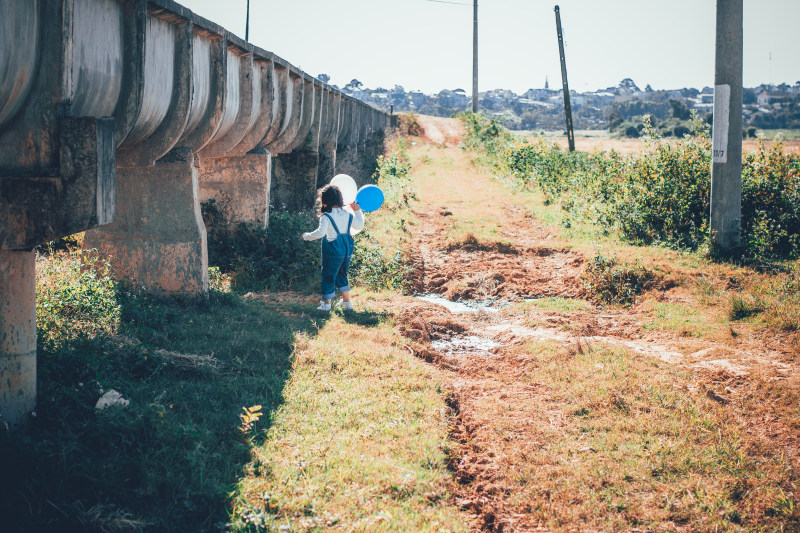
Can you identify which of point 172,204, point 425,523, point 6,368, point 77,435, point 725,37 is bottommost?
point 425,523

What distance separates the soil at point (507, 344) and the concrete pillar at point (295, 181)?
103 inches

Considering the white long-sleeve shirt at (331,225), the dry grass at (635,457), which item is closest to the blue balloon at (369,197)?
the white long-sleeve shirt at (331,225)

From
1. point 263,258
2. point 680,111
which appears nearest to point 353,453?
point 263,258

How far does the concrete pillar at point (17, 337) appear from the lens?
4.05 metres

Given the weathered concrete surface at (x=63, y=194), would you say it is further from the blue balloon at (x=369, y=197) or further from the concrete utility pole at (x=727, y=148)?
the concrete utility pole at (x=727, y=148)

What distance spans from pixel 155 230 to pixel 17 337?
3.46 meters

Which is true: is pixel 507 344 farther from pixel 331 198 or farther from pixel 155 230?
pixel 155 230

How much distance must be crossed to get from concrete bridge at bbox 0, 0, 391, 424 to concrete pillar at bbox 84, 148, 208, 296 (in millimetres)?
11

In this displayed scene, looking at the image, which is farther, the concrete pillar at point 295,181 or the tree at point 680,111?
the tree at point 680,111

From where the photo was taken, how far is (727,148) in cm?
998

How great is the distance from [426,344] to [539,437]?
2.36 m

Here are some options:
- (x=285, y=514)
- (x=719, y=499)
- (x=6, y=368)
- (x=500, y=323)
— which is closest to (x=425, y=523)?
(x=285, y=514)

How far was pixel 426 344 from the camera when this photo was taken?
7.07m

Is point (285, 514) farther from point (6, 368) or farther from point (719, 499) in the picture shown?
point (719, 499)
